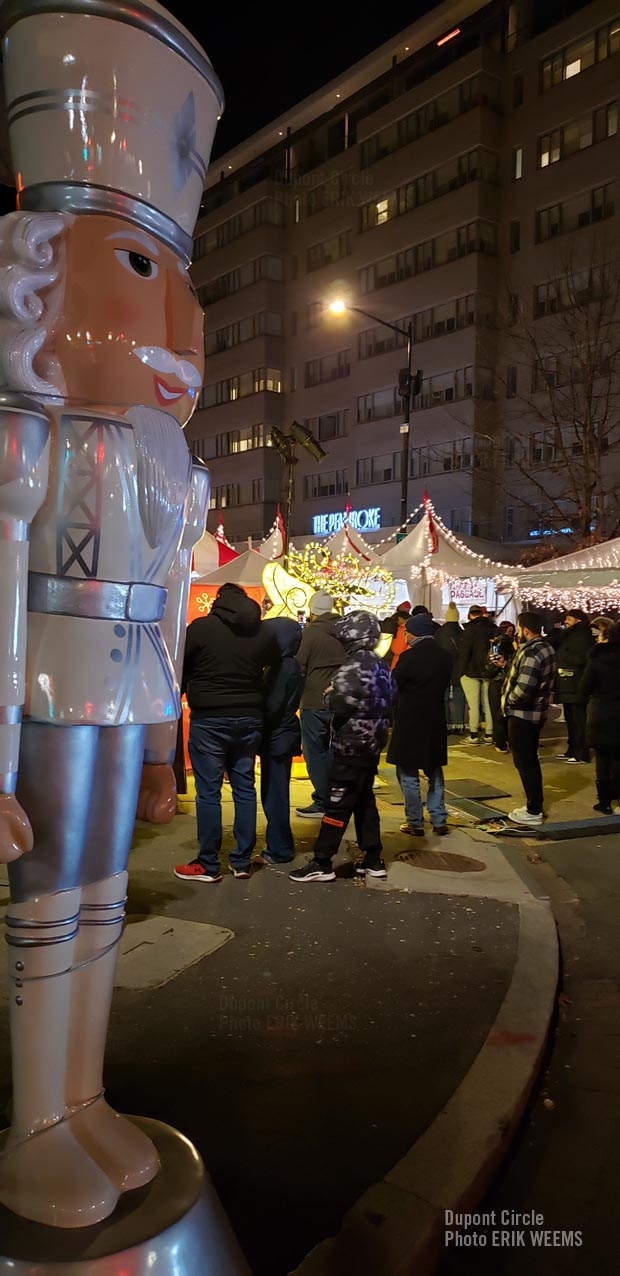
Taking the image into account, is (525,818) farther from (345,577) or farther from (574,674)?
(345,577)

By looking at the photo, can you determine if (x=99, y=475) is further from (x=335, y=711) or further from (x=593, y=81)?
(x=593, y=81)

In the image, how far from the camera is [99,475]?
6.77 feet

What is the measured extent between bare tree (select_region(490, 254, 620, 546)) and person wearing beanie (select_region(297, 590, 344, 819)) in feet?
36.9

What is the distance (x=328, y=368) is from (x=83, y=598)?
3322cm

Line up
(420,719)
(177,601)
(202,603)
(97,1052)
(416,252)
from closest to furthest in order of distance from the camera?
(97,1052)
(177,601)
(420,719)
(202,603)
(416,252)

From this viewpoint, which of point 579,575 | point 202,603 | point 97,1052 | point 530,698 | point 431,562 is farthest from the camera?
point 431,562

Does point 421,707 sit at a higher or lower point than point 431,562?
lower

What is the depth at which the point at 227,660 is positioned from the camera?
549 cm

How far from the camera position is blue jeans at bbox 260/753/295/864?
19.8ft

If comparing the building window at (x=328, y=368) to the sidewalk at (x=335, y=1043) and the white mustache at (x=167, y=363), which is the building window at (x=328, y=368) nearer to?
the sidewalk at (x=335, y=1043)

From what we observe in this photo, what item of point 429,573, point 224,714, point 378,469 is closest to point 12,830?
point 224,714

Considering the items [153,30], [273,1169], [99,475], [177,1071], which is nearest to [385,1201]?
[273,1169]

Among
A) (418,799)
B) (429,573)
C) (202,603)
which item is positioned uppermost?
(429,573)

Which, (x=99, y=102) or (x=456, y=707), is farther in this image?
(x=456, y=707)
